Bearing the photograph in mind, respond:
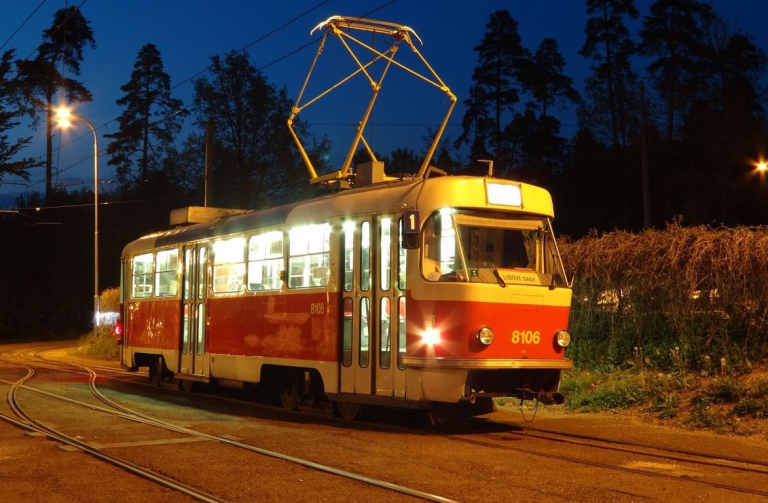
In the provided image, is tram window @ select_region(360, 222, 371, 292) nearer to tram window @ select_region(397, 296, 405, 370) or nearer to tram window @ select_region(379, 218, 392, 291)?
tram window @ select_region(379, 218, 392, 291)

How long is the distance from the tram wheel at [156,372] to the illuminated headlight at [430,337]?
9142mm

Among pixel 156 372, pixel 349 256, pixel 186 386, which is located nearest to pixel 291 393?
pixel 349 256

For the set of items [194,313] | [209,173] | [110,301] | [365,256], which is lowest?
[194,313]

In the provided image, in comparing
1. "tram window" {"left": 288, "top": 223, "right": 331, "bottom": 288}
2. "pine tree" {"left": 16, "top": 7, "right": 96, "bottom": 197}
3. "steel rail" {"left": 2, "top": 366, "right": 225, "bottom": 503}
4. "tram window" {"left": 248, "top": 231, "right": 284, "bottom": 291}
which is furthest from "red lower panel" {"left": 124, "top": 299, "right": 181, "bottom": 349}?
"pine tree" {"left": 16, "top": 7, "right": 96, "bottom": 197}

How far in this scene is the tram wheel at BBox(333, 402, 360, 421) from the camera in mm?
12469

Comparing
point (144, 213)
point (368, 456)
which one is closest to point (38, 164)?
point (144, 213)

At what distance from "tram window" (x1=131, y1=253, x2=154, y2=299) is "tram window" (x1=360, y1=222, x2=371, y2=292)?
26.8ft

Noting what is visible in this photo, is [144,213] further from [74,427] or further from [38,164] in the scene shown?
[74,427]

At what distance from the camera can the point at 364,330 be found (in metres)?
11.8

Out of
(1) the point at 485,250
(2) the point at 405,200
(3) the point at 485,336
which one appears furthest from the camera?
(2) the point at 405,200

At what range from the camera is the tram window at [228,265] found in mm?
14992

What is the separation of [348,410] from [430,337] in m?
2.41

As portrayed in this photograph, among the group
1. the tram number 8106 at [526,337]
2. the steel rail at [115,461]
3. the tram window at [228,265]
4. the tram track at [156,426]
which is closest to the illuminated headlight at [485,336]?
the tram number 8106 at [526,337]

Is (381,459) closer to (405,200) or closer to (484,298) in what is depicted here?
(484,298)
